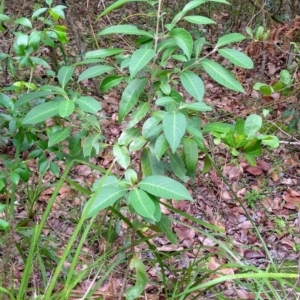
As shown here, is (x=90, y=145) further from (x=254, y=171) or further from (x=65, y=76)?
(x=254, y=171)

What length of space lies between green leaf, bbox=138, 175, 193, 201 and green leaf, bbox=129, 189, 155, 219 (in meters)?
0.03

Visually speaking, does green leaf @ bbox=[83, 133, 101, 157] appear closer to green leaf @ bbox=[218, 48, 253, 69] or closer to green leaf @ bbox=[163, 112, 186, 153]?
green leaf @ bbox=[163, 112, 186, 153]

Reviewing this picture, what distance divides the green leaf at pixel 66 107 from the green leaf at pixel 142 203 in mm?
391

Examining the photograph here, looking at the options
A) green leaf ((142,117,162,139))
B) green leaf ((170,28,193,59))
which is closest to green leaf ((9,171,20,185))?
green leaf ((142,117,162,139))

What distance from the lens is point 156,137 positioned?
1602mm

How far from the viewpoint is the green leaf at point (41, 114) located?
162cm

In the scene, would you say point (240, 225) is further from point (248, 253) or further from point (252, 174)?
point (252, 174)

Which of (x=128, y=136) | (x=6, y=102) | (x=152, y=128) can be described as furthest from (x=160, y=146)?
(x=6, y=102)

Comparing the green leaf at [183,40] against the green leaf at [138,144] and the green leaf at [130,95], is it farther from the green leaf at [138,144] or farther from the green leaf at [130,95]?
the green leaf at [138,144]

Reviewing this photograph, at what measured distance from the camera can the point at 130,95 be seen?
5.29ft

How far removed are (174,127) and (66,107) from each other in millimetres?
428

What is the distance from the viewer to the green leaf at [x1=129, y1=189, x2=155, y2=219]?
1326 millimetres

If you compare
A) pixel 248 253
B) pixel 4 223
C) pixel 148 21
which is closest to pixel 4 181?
pixel 4 223

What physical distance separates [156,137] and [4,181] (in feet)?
2.57
